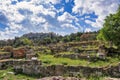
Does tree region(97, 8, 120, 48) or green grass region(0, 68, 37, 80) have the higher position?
tree region(97, 8, 120, 48)

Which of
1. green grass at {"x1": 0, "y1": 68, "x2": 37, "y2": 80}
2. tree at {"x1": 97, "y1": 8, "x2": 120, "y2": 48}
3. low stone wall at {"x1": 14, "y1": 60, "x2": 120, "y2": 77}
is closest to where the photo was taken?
green grass at {"x1": 0, "y1": 68, "x2": 37, "y2": 80}

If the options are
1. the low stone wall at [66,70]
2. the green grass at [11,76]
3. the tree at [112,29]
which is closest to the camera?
the green grass at [11,76]

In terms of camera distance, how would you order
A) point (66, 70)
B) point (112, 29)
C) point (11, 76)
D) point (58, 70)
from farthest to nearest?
point (112, 29) < point (58, 70) < point (66, 70) < point (11, 76)

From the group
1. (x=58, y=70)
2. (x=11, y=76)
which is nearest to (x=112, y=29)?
(x=58, y=70)

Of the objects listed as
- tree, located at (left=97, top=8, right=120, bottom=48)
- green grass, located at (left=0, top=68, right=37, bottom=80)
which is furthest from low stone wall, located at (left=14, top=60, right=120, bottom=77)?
tree, located at (left=97, top=8, right=120, bottom=48)

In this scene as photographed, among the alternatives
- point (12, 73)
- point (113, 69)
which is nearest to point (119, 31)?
point (113, 69)

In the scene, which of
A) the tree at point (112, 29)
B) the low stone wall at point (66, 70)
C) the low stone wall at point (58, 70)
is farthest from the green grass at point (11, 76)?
the tree at point (112, 29)

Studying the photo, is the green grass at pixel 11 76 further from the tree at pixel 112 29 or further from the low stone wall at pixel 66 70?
the tree at pixel 112 29

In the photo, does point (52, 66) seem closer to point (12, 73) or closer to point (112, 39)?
point (12, 73)

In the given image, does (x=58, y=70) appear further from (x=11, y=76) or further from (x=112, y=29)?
(x=112, y=29)

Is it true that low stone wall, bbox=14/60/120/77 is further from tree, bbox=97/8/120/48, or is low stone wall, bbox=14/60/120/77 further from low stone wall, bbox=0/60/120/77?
tree, bbox=97/8/120/48

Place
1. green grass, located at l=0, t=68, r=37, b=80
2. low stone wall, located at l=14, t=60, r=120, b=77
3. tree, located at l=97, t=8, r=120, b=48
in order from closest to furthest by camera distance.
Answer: green grass, located at l=0, t=68, r=37, b=80, low stone wall, located at l=14, t=60, r=120, b=77, tree, located at l=97, t=8, r=120, b=48

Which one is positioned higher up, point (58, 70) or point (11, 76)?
point (58, 70)

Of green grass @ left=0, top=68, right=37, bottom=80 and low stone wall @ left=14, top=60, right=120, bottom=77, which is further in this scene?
low stone wall @ left=14, top=60, right=120, bottom=77
